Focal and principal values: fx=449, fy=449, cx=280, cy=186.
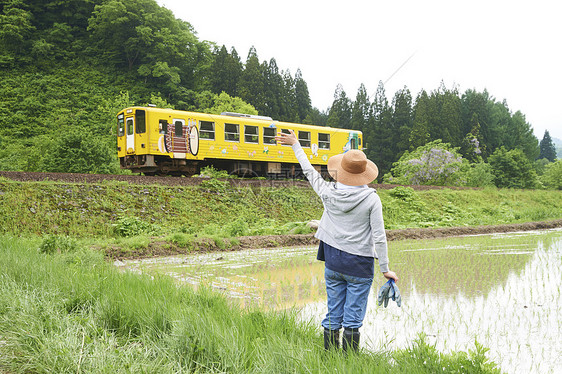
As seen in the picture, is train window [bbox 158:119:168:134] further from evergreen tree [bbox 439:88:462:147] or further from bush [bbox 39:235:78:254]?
evergreen tree [bbox 439:88:462:147]

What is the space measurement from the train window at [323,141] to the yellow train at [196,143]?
729mm

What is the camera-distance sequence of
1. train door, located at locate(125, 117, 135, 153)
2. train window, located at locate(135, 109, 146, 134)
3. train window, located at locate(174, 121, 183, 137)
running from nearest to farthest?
train window, located at locate(135, 109, 146, 134) → train door, located at locate(125, 117, 135, 153) → train window, located at locate(174, 121, 183, 137)

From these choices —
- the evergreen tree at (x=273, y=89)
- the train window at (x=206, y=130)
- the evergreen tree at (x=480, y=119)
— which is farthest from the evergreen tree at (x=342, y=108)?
the train window at (x=206, y=130)

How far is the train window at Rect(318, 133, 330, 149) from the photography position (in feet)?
70.7

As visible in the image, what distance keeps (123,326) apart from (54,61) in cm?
4279

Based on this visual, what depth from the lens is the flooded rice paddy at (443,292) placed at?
3.76 meters

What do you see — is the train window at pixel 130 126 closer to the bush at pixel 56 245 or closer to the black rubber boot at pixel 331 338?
the bush at pixel 56 245

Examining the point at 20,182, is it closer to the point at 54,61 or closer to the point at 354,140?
the point at 354,140

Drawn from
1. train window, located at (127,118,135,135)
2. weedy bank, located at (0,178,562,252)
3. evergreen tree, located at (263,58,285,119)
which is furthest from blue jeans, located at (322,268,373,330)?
evergreen tree, located at (263,58,285,119)

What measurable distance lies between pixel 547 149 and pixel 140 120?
104 metres

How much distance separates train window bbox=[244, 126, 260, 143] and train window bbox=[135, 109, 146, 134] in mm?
4209

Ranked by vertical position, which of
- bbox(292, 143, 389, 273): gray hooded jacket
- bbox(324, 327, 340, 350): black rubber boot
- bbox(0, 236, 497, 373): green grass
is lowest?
bbox(324, 327, 340, 350): black rubber boot

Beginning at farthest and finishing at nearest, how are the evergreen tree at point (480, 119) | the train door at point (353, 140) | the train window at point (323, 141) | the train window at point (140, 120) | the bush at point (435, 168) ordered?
the evergreen tree at point (480, 119), the bush at point (435, 168), the train door at point (353, 140), the train window at point (323, 141), the train window at point (140, 120)

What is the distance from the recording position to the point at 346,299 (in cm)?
332
